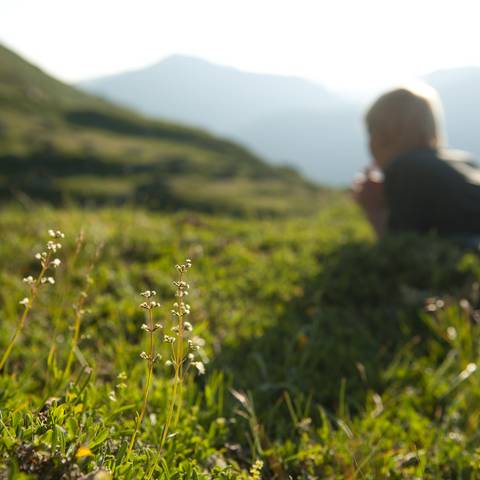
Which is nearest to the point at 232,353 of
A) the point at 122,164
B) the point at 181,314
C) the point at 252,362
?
the point at 252,362

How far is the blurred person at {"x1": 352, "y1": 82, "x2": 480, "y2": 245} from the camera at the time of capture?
564 cm

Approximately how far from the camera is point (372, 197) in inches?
257

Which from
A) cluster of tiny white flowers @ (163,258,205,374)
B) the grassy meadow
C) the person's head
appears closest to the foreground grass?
the grassy meadow

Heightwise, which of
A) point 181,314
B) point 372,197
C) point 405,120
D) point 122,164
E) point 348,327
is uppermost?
point 405,120

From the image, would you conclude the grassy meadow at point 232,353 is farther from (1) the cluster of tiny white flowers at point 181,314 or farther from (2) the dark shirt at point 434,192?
(2) the dark shirt at point 434,192

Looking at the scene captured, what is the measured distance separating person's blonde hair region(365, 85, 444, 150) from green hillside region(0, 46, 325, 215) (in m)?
3.91

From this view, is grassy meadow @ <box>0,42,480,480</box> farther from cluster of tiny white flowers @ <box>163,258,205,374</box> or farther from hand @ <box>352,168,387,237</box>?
hand @ <box>352,168,387,237</box>

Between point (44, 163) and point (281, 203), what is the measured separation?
255 inches

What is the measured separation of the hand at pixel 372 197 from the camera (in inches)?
255

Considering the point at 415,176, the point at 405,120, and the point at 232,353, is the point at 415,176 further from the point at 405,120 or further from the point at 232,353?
the point at 232,353

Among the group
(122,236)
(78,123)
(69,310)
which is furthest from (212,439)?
(78,123)

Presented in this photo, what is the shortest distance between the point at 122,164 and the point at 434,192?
36.9 ft

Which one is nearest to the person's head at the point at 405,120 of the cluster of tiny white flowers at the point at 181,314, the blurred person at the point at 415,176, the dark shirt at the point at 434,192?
the blurred person at the point at 415,176

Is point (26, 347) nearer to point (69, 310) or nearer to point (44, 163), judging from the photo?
point (69, 310)
